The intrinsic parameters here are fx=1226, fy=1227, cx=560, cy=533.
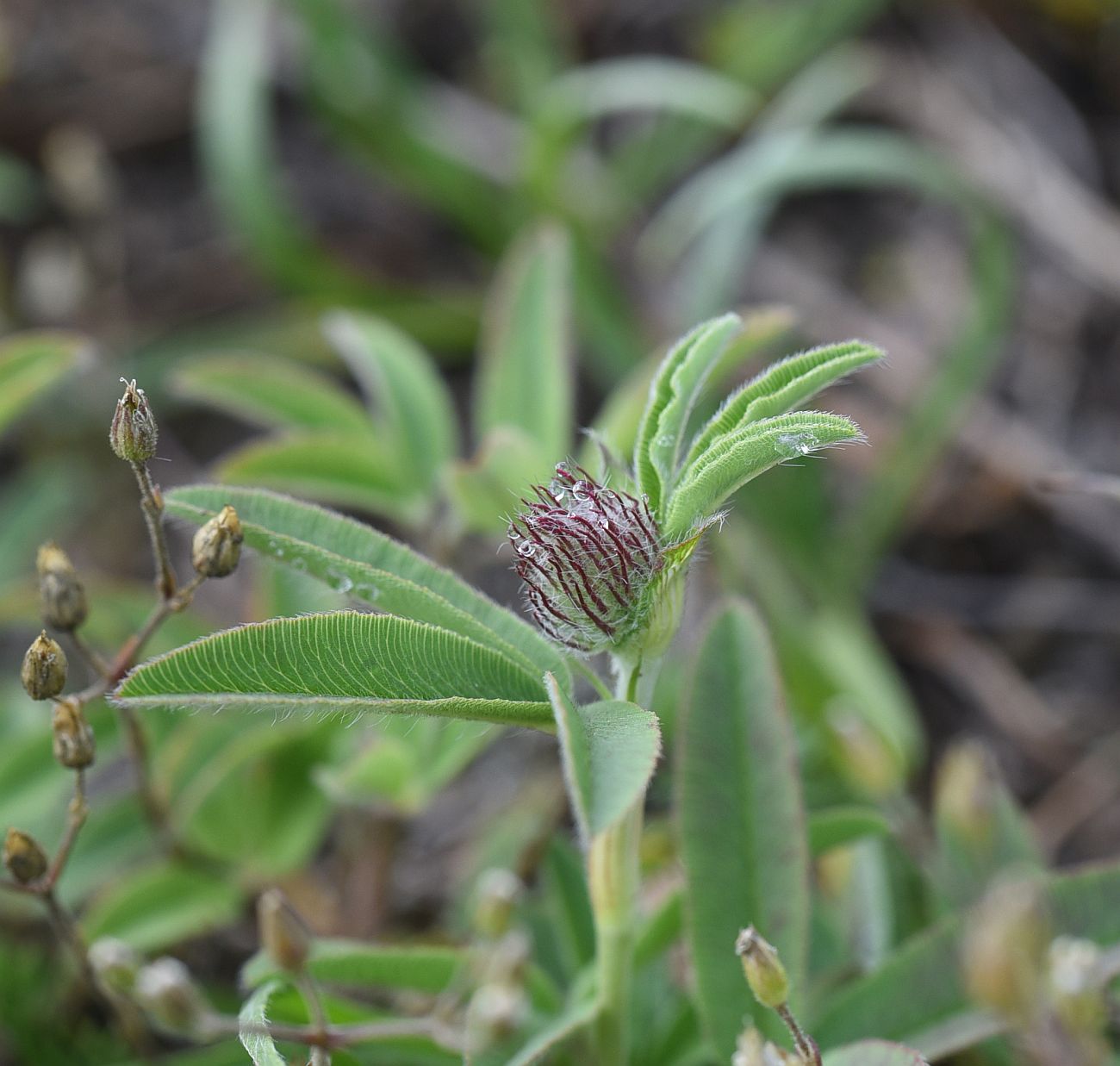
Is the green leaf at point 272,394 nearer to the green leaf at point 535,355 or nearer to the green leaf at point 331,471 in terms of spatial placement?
the green leaf at point 331,471

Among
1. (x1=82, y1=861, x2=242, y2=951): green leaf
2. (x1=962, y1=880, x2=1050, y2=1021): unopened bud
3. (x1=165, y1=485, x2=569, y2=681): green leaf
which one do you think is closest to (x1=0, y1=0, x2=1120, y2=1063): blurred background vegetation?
(x1=82, y1=861, x2=242, y2=951): green leaf

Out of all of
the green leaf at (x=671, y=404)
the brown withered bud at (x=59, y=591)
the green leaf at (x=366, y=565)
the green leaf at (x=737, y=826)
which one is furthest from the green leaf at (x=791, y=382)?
the brown withered bud at (x=59, y=591)

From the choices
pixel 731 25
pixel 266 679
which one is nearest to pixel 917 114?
pixel 731 25

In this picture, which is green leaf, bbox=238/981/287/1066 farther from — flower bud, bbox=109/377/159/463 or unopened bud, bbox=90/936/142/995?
flower bud, bbox=109/377/159/463

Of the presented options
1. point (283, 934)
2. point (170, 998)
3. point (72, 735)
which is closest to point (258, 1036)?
point (283, 934)

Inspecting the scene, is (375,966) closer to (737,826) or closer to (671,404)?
(737,826)

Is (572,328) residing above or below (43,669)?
above
